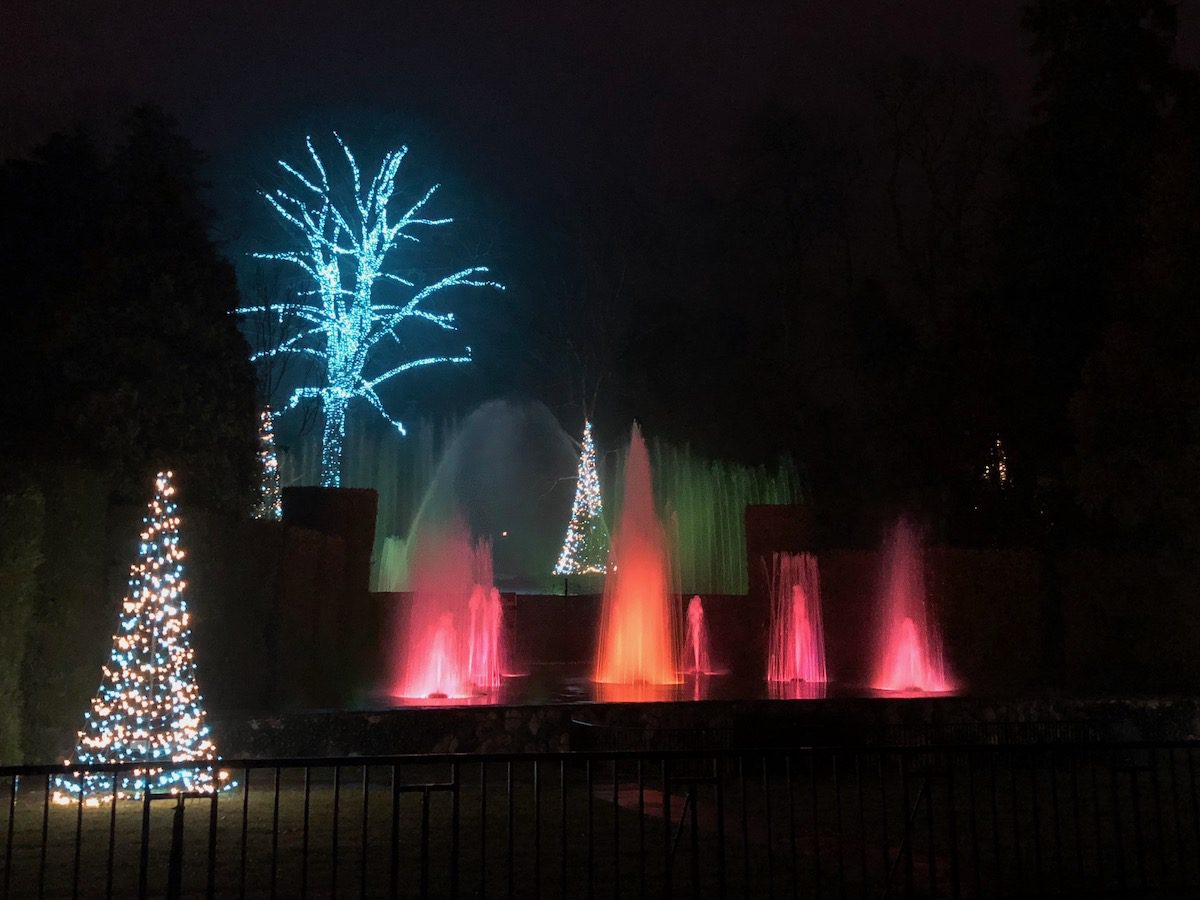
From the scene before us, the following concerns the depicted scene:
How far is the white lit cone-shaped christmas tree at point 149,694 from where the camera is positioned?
34.4 feet

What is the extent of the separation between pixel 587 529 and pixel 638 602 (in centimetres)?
1257

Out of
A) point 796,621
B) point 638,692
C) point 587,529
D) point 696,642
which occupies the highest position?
point 587,529

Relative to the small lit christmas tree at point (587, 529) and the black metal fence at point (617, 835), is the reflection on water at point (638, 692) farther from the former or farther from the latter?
the small lit christmas tree at point (587, 529)

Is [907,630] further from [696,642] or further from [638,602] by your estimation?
[638,602]

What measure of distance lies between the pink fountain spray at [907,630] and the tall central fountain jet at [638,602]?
369 centimetres

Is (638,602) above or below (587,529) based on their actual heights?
below

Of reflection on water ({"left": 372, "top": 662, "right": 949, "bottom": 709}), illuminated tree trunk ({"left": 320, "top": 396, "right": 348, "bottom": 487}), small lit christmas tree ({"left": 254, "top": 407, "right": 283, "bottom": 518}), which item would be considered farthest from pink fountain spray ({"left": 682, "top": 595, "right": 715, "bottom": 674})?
illuminated tree trunk ({"left": 320, "top": 396, "right": 348, "bottom": 487})

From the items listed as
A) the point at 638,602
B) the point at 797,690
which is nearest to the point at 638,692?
the point at 797,690

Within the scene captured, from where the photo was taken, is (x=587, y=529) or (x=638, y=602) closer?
(x=638, y=602)

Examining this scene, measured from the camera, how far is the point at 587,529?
32438mm

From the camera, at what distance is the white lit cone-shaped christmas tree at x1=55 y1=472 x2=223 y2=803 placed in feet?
34.4

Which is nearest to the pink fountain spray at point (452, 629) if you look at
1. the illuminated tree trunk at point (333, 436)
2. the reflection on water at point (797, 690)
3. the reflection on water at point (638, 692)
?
the reflection on water at point (638, 692)

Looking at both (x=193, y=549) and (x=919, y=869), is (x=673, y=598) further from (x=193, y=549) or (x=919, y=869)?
(x=919, y=869)

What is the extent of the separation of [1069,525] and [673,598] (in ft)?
25.0
